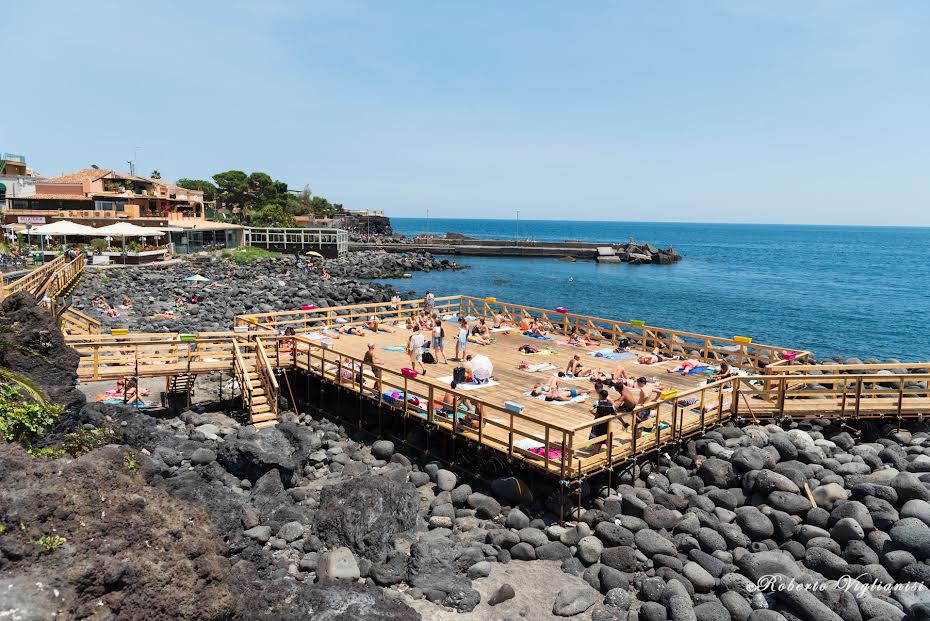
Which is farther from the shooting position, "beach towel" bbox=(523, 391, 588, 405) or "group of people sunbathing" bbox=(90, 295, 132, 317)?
"group of people sunbathing" bbox=(90, 295, 132, 317)

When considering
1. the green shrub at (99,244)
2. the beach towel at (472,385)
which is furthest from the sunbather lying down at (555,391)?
the green shrub at (99,244)

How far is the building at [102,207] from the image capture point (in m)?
59.6

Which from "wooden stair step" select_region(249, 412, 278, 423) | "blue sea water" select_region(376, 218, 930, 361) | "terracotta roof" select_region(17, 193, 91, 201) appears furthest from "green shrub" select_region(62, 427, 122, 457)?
"terracotta roof" select_region(17, 193, 91, 201)

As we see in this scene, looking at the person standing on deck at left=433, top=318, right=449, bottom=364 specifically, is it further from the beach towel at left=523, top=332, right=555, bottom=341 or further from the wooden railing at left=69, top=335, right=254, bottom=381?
the wooden railing at left=69, top=335, right=254, bottom=381

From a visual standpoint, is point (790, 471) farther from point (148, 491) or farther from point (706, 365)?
point (148, 491)

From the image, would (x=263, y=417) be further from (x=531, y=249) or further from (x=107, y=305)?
(x=531, y=249)

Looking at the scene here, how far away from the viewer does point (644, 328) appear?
74.8 ft

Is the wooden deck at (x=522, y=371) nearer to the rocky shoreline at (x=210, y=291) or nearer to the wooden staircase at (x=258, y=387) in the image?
the wooden staircase at (x=258, y=387)

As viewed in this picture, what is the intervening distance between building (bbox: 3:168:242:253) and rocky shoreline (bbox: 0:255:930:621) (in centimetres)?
5155

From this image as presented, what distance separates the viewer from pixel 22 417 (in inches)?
408

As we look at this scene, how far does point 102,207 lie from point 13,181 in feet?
56.2

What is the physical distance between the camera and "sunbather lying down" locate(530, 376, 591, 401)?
1678 centimetres

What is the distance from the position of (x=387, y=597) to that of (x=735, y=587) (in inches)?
229

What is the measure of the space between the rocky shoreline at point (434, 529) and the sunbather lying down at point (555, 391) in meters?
3.09
